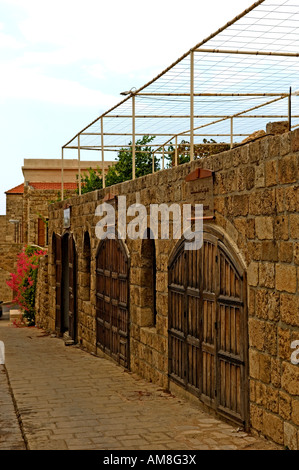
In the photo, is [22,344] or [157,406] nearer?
[157,406]

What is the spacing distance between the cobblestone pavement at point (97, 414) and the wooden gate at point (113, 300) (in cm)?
38

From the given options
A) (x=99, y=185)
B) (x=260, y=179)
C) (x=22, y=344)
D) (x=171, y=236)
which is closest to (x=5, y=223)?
(x=99, y=185)

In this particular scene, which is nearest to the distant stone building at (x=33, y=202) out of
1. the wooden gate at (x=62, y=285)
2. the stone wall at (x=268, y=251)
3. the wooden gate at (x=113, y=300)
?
the wooden gate at (x=62, y=285)

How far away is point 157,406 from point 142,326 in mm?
2038

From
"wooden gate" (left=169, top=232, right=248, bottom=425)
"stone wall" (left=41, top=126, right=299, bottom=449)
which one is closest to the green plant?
"wooden gate" (left=169, top=232, right=248, bottom=425)

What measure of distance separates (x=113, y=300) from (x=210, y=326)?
434cm

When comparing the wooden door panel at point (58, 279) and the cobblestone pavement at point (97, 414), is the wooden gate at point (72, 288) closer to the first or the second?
the wooden door panel at point (58, 279)

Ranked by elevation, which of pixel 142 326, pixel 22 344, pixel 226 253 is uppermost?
pixel 226 253

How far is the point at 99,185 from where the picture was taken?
24828 mm

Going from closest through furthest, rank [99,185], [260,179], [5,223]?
[260,179] → [99,185] → [5,223]

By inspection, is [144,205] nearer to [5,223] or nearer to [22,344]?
[22,344]

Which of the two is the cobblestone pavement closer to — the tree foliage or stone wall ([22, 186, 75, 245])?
the tree foliage

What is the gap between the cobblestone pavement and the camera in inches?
245

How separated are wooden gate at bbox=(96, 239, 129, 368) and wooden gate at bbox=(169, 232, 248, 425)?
2.25 metres
